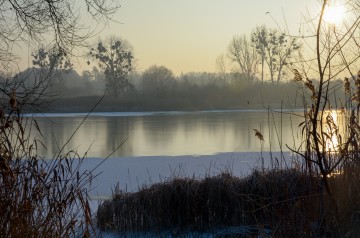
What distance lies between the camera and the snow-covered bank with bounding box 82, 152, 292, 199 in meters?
9.11

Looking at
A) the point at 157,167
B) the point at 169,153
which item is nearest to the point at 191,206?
the point at 157,167

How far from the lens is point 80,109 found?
149 ft

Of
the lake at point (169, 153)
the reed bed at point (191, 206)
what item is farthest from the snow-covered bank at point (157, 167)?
the reed bed at point (191, 206)

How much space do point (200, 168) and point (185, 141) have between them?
7.09m

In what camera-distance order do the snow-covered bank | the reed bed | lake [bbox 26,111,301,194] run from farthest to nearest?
lake [bbox 26,111,301,194]
the snow-covered bank
the reed bed

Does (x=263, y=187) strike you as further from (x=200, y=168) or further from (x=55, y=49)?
(x=200, y=168)

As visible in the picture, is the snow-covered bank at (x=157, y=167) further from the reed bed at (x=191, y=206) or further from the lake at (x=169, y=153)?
the reed bed at (x=191, y=206)

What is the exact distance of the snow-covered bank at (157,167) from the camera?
9.11 meters

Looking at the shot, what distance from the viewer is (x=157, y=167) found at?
11055 mm

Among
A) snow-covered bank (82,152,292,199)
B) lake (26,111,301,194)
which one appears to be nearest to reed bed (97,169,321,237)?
lake (26,111,301,194)

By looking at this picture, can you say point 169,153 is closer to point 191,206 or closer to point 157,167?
point 157,167

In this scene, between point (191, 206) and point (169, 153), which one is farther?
point (169, 153)

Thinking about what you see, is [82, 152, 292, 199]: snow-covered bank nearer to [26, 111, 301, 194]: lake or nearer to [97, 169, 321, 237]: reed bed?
[26, 111, 301, 194]: lake

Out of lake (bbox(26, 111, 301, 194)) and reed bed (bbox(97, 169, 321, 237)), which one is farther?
lake (bbox(26, 111, 301, 194))
